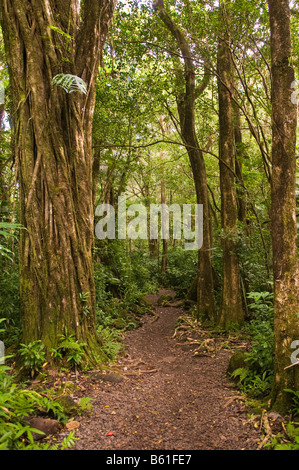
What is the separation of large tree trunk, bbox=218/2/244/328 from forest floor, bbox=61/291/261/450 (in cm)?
124

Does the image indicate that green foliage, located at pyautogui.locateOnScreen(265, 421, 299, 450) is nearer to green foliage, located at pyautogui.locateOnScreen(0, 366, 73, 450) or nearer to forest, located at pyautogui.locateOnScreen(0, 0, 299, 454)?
forest, located at pyautogui.locateOnScreen(0, 0, 299, 454)

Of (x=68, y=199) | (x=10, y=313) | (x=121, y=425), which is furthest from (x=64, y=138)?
(x=121, y=425)

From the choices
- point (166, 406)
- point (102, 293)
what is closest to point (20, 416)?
point (166, 406)

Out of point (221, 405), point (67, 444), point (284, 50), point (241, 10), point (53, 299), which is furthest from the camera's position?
point (241, 10)

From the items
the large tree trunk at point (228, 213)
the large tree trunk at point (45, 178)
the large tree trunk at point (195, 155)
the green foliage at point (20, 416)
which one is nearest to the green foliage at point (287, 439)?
the green foliage at point (20, 416)

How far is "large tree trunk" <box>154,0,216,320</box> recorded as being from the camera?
773 cm

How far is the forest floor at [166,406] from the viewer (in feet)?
9.55

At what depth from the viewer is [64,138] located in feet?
14.9

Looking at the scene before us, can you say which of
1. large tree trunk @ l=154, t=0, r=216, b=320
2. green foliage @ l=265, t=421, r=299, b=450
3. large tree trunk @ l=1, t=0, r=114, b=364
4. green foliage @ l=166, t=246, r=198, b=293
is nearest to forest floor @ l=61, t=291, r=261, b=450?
green foliage @ l=265, t=421, r=299, b=450

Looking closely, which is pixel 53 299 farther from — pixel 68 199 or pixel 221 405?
pixel 221 405

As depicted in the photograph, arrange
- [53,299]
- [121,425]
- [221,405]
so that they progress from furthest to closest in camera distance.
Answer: [53,299] → [221,405] → [121,425]

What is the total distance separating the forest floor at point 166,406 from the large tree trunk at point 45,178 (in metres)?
0.92

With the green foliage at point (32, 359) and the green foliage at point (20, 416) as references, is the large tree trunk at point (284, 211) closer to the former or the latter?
the green foliage at point (20, 416)

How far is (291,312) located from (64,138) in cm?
369
